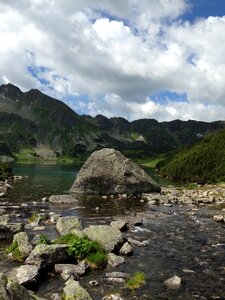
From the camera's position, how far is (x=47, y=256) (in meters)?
25.8

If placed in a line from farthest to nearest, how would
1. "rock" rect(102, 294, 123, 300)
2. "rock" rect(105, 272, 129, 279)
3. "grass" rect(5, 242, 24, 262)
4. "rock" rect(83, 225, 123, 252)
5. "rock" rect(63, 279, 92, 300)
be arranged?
1. "rock" rect(83, 225, 123, 252)
2. "grass" rect(5, 242, 24, 262)
3. "rock" rect(105, 272, 129, 279)
4. "rock" rect(102, 294, 123, 300)
5. "rock" rect(63, 279, 92, 300)

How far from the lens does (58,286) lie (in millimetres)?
22766

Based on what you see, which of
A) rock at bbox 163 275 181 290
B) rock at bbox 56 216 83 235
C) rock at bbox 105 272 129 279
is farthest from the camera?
rock at bbox 56 216 83 235

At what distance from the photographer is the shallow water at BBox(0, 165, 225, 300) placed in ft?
73.8

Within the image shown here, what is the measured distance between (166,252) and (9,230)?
47.9ft

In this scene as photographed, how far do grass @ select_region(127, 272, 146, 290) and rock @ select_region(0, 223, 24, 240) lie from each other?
46.1 feet

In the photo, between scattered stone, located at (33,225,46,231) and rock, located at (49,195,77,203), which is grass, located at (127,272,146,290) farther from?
rock, located at (49,195,77,203)

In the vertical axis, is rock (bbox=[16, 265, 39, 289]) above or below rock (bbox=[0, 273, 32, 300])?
below

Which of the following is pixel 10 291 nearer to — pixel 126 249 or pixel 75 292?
pixel 75 292

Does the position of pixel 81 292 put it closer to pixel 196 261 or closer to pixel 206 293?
pixel 206 293

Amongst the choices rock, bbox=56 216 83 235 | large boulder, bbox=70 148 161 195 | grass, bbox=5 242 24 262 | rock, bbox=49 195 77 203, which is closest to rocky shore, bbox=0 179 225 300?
rock, bbox=56 216 83 235

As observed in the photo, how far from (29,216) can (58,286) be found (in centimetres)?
2466

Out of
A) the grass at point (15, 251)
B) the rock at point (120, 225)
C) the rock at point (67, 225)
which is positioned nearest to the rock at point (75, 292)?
the grass at point (15, 251)

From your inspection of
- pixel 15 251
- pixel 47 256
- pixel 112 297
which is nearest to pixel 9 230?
pixel 15 251
